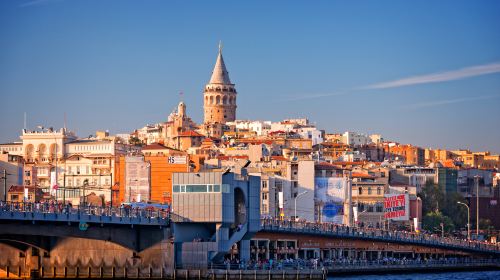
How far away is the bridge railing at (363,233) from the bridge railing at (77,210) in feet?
51.2

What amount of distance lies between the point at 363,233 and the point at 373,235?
1.00 m

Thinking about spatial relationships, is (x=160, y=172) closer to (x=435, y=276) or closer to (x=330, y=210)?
(x=330, y=210)

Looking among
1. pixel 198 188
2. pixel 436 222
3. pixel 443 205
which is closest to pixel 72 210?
pixel 198 188

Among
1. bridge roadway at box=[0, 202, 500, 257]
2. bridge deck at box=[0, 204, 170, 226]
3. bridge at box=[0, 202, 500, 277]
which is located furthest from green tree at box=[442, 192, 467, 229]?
bridge deck at box=[0, 204, 170, 226]

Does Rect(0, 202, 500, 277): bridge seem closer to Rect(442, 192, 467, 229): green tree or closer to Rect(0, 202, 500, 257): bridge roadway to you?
Rect(0, 202, 500, 257): bridge roadway

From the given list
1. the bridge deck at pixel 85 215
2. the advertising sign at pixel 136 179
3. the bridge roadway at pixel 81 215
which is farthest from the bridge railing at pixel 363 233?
the advertising sign at pixel 136 179

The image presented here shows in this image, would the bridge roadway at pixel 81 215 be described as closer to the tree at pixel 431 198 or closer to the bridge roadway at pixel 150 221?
the bridge roadway at pixel 150 221

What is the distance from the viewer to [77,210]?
90.5 m

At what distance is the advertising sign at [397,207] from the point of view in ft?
545

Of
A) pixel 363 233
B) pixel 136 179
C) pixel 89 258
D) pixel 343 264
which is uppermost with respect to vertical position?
pixel 136 179

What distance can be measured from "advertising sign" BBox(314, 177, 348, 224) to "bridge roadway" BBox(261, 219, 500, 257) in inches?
896

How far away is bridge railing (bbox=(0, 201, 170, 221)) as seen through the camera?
3401 inches

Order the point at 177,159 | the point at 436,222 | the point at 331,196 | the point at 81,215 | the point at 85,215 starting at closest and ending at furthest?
the point at 81,215 → the point at 85,215 → the point at 177,159 → the point at 331,196 → the point at 436,222

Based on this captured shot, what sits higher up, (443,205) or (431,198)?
(431,198)
